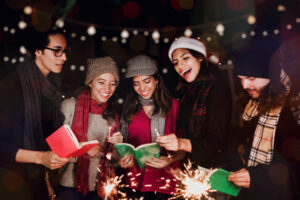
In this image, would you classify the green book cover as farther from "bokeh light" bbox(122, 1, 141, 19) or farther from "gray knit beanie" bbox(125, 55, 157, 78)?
"bokeh light" bbox(122, 1, 141, 19)

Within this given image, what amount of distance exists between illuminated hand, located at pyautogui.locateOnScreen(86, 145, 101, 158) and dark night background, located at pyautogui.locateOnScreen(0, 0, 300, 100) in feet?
1.98

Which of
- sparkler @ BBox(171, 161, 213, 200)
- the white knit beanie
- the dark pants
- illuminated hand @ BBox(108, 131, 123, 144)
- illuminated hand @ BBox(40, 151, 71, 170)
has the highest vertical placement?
the white knit beanie

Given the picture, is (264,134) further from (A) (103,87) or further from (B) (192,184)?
(A) (103,87)

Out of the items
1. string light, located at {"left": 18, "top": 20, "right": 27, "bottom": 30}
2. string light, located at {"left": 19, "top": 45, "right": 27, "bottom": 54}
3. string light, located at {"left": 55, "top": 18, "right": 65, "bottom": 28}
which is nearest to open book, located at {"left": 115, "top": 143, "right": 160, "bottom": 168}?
string light, located at {"left": 19, "top": 45, "right": 27, "bottom": 54}

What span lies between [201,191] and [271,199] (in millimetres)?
571

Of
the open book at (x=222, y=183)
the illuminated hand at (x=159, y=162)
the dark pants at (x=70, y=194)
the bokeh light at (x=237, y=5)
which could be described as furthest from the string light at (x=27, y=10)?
the open book at (x=222, y=183)

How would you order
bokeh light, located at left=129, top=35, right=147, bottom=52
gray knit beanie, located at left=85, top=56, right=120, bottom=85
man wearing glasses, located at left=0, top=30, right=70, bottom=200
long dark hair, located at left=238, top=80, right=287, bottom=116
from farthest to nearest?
1. bokeh light, located at left=129, top=35, right=147, bottom=52
2. gray knit beanie, located at left=85, top=56, right=120, bottom=85
3. man wearing glasses, located at left=0, top=30, right=70, bottom=200
4. long dark hair, located at left=238, top=80, right=287, bottom=116

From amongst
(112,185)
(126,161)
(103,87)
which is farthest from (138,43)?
(112,185)

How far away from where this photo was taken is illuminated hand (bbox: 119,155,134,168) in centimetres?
245

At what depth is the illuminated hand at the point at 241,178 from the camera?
2.07 metres

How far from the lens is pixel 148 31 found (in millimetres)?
2729

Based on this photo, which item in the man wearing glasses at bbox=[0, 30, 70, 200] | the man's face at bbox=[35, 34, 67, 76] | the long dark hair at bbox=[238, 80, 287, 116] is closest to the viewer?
the long dark hair at bbox=[238, 80, 287, 116]

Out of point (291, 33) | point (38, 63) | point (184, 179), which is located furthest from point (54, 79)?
point (291, 33)

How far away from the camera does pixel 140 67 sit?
96.7 inches
